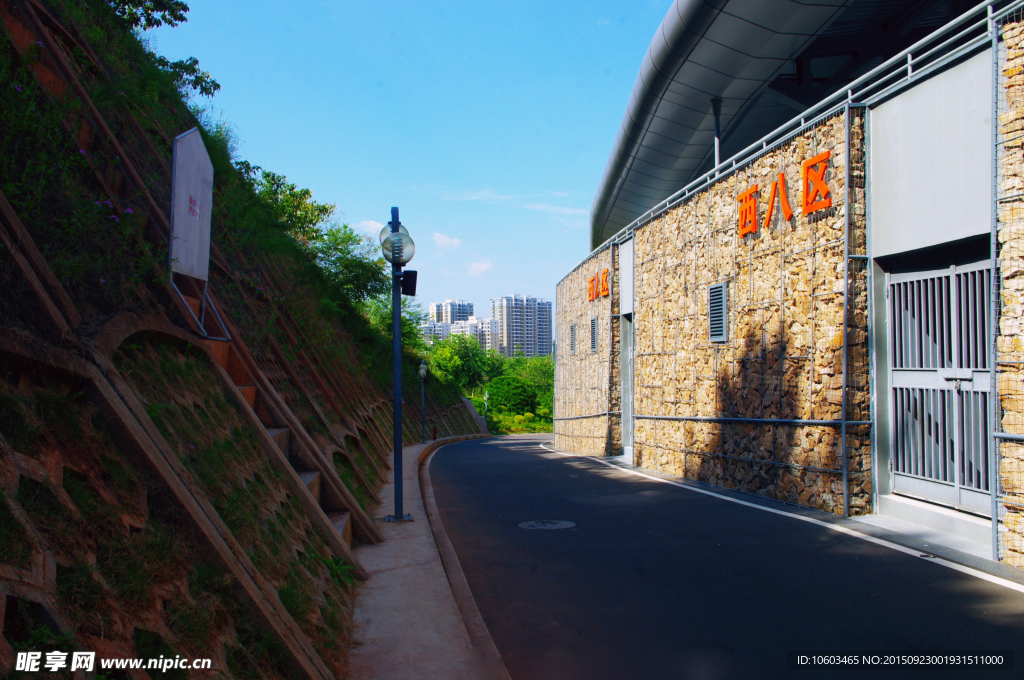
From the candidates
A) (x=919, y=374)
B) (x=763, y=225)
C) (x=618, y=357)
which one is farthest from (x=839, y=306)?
(x=618, y=357)

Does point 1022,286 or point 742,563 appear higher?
point 1022,286

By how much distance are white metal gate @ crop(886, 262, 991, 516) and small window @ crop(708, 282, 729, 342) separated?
3.97m

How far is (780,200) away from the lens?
37.2ft

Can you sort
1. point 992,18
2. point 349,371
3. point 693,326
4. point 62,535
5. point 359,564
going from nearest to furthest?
point 62,535 < point 359,564 < point 992,18 < point 693,326 < point 349,371

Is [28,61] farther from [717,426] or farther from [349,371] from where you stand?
[349,371]

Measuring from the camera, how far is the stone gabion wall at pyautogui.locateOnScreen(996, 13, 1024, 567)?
22.3 feet

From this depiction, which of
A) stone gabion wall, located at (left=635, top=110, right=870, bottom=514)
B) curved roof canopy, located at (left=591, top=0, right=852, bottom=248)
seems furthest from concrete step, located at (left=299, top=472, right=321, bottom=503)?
curved roof canopy, located at (left=591, top=0, right=852, bottom=248)

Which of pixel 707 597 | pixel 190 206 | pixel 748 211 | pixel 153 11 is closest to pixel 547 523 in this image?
pixel 707 597

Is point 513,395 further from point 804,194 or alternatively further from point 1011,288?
point 1011,288

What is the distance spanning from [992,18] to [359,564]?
9250 millimetres

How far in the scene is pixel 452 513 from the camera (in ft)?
35.8

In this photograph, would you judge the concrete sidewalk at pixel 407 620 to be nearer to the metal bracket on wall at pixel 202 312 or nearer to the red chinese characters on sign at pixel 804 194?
the metal bracket on wall at pixel 202 312

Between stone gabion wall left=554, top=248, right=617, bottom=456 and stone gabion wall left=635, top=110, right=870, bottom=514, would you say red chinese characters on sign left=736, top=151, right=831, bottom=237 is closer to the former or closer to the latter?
stone gabion wall left=635, top=110, right=870, bottom=514

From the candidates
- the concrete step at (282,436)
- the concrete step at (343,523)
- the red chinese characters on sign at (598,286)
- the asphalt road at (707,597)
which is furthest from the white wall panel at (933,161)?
the red chinese characters on sign at (598,286)
